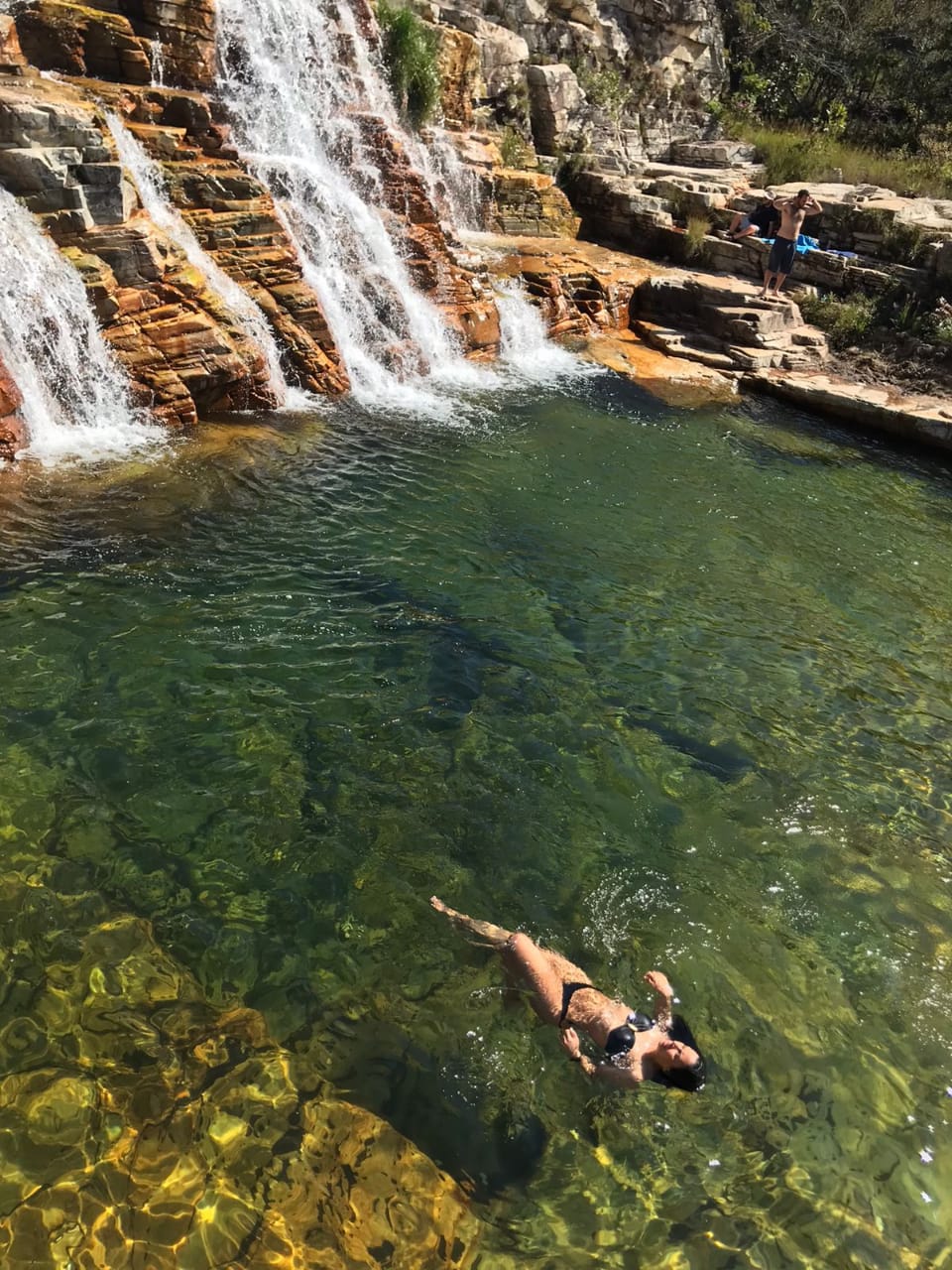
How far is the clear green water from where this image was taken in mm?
3721

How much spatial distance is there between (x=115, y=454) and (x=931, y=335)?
545 inches

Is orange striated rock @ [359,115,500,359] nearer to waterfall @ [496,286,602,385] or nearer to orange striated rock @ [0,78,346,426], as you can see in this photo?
waterfall @ [496,286,602,385]

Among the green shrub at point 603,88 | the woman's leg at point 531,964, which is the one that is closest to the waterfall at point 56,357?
the woman's leg at point 531,964

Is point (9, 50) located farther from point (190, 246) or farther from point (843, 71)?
point (843, 71)

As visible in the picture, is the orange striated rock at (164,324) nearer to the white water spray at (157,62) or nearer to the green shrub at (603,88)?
the white water spray at (157,62)

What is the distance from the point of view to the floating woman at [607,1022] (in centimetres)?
381

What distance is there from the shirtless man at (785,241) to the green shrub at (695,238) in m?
1.73

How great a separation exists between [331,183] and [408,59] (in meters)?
4.73

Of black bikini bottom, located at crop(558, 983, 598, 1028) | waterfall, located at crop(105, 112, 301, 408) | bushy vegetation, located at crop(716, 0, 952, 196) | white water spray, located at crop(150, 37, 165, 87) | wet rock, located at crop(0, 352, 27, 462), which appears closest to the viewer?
black bikini bottom, located at crop(558, 983, 598, 1028)

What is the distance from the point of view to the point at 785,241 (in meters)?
15.3

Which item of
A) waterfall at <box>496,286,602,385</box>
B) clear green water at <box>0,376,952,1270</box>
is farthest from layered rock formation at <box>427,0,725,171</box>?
clear green water at <box>0,376,952,1270</box>

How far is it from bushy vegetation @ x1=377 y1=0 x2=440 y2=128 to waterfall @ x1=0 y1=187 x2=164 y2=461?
378 inches

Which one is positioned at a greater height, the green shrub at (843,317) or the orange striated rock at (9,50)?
the orange striated rock at (9,50)

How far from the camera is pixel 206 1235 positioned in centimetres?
318
